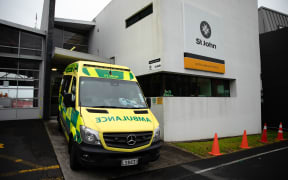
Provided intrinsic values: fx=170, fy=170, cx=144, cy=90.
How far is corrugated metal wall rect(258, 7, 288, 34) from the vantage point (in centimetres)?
1870

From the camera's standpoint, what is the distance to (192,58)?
30.3 feet

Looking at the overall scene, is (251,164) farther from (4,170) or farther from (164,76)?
(4,170)

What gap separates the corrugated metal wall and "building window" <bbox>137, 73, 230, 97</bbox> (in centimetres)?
1246

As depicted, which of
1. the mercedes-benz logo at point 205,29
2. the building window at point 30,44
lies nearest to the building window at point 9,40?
the building window at point 30,44

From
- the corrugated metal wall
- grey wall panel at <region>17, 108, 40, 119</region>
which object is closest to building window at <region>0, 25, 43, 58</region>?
grey wall panel at <region>17, 108, 40, 119</region>

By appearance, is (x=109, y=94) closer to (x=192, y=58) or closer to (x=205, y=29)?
(x=192, y=58)

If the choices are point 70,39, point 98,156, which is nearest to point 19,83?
point 70,39

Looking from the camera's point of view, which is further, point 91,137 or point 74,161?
point 74,161

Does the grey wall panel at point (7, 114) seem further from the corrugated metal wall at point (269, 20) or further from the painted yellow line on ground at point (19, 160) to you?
the corrugated metal wall at point (269, 20)

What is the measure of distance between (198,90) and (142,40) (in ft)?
14.5

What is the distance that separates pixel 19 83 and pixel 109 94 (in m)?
10.4

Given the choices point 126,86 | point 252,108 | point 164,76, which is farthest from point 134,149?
point 252,108

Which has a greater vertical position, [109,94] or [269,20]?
[269,20]

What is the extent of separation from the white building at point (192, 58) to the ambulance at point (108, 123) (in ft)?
Result: 11.7
